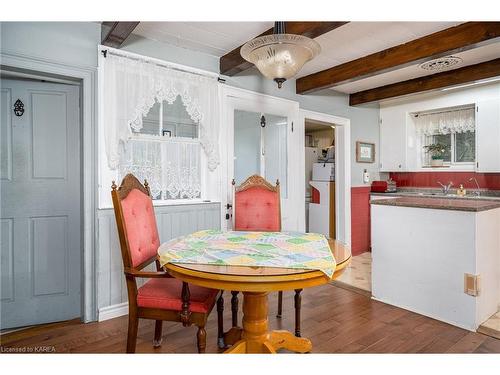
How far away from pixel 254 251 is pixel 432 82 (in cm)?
343

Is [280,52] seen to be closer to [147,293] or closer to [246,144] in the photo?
[147,293]

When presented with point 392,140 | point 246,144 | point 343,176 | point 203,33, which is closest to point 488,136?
point 392,140

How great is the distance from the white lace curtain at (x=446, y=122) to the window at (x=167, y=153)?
11.8 ft

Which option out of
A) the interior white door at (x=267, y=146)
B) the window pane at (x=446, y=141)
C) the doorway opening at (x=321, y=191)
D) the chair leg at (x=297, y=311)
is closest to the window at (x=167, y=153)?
the interior white door at (x=267, y=146)

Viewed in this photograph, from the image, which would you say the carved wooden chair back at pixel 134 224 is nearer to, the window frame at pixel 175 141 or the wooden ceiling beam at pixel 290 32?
the window frame at pixel 175 141

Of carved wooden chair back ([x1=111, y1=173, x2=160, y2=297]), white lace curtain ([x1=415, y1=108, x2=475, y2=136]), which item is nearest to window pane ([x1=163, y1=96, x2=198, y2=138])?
carved wooden chair back ([x1=111, y1=173, x2=160, y2=297])

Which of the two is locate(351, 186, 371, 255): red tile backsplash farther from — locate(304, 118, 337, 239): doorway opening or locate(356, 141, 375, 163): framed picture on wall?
locate(356, 141, 375, 163): framed picture on wall

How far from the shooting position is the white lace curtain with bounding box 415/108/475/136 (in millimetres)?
4344

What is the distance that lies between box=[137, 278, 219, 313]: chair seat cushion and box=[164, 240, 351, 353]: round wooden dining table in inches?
8.5

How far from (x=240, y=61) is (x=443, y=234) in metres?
2.24
